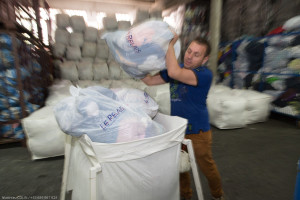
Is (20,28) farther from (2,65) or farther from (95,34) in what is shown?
(95,34)

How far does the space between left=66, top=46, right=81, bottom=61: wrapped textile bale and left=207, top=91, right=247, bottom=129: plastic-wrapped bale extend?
7.74 feet

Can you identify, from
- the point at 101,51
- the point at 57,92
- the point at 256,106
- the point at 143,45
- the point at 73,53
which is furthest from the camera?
the point at 101,51

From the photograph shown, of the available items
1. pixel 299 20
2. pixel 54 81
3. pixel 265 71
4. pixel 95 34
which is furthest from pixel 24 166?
pixel 299 20

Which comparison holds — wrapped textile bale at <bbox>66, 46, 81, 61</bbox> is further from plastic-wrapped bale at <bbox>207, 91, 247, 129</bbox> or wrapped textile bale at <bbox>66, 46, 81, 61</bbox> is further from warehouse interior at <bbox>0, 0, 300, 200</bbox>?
plastic-wrapped bale at <bbox>207, 91, 247, 129</bbox>

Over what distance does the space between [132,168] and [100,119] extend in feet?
0.73

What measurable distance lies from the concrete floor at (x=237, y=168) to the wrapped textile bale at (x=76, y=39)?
1875mm

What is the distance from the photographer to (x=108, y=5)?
5910 millimetres

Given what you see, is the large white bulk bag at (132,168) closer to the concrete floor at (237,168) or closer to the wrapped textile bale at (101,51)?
the concrete floor at (237,168)

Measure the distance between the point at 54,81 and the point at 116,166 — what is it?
8.73 ft

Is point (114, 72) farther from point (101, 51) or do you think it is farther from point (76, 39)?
point (76, 39)

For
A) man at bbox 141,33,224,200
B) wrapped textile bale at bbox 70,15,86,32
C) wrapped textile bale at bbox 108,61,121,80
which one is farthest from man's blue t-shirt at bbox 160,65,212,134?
wrapped textile bale at bbox 70,15,86,32

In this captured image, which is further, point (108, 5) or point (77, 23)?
point (108, 5)

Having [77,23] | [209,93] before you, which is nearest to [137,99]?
[209,93]

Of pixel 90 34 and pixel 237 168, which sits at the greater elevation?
pixel 90 34
